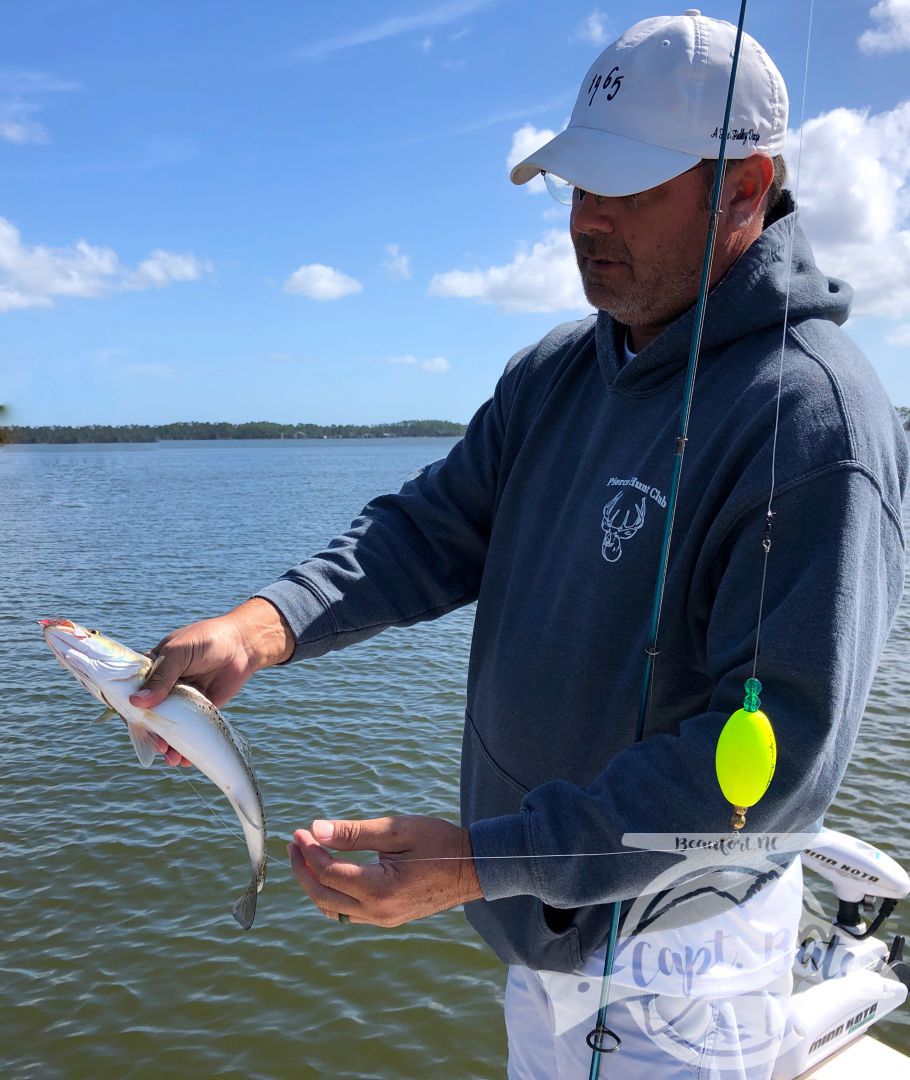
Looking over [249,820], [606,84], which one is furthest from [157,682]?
[606,84]

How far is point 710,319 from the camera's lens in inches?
88.0

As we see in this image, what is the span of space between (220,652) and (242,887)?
20.6 ft

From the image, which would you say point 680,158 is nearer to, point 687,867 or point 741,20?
point 741,20

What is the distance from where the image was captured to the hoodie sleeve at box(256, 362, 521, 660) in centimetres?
296

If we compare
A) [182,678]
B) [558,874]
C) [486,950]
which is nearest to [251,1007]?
[486,950]

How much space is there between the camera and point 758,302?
2.17m

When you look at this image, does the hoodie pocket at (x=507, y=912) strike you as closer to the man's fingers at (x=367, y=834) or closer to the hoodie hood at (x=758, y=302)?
the man's fingers at (x=367, y=834)

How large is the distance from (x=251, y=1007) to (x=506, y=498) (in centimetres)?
539

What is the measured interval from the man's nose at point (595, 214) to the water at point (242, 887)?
570 cm

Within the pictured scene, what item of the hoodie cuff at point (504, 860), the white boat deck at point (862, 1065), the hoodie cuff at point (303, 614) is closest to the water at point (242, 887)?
the white boat deck at point (862, 1065)

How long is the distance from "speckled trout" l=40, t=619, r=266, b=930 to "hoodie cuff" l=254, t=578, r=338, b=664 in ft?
0.98

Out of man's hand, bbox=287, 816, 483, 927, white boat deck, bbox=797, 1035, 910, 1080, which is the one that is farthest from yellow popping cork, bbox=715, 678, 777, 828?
white boat deck, bbox=797, 1035, 910, 1080

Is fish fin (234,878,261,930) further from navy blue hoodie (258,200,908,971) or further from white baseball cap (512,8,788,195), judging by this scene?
white baseball cap (512,8,788,195)

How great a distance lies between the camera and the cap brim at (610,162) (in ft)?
7.38
